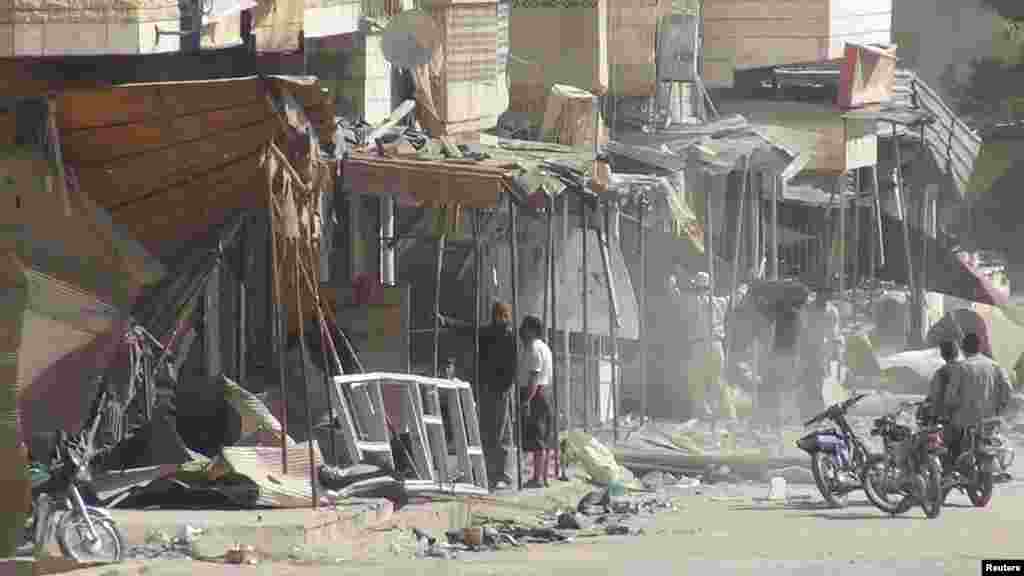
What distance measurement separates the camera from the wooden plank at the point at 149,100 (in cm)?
1620

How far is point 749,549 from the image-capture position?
17.4 meters

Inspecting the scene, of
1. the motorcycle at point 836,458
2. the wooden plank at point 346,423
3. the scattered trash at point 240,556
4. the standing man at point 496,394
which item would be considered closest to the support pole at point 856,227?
the motorcycle at point 836,458

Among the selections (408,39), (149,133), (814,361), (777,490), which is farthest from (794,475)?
(149,133)

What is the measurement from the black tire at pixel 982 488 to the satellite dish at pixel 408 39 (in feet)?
18.3

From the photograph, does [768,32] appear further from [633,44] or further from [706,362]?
[706,362]

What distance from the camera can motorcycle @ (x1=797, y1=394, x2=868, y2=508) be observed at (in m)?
20.7

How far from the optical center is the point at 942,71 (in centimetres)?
6153

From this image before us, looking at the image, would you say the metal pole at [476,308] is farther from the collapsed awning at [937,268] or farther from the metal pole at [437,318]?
the collapsed awning at [937,268]

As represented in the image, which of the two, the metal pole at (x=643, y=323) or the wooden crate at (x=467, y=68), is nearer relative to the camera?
the wooden crate at (x=467, y=68)

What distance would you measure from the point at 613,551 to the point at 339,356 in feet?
10.6

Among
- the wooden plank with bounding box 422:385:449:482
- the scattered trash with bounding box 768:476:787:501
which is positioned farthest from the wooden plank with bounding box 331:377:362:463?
the scattered trash with bounding box 768:476:787:501

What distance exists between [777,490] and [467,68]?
5.00 metres

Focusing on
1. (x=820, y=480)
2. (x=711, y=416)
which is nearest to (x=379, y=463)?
(x=820, y=480)

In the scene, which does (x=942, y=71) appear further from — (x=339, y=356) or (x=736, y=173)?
(x=339, y=356)
